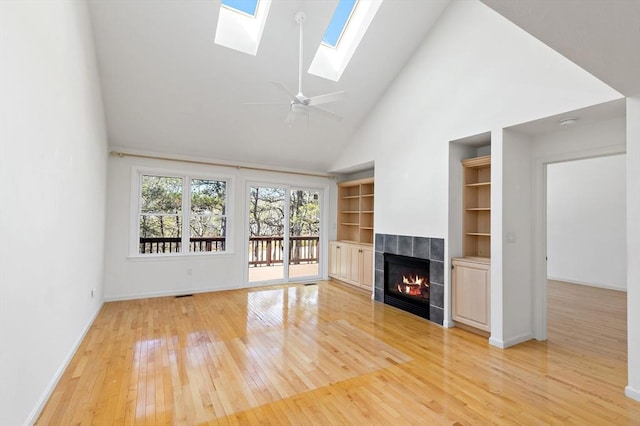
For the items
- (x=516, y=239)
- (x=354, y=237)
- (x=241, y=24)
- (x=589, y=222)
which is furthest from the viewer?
(x=354, y=237)

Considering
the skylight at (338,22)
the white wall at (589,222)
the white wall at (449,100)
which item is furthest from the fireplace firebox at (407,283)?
the white wall at (589,222)

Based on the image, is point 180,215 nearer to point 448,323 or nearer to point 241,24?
point 241,24

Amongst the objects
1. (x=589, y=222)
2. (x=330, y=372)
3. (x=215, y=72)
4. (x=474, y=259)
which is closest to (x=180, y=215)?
(x=215, y=72)

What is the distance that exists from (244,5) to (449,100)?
297 centimetres

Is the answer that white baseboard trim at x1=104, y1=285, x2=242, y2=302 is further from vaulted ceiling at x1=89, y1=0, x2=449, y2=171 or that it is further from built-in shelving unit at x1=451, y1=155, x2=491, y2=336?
built-in shelving unit at x1=451, y1=155, x2=491, y2=336

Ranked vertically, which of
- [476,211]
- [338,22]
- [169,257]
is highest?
[338,22]

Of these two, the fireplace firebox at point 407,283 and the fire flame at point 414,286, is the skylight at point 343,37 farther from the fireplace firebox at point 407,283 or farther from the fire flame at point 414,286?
the fire flame at point 414,286

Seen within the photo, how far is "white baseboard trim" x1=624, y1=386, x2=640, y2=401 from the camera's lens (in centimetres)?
231

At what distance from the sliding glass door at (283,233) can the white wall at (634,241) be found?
5.07 meters

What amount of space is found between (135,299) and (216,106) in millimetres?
3480

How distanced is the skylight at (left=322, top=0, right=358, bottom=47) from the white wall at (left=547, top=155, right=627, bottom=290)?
5.59 m

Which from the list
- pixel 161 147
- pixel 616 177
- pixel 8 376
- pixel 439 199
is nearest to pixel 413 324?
pixel 439 199

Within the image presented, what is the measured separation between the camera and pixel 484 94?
3.48 metres

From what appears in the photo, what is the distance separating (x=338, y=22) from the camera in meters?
4.21
